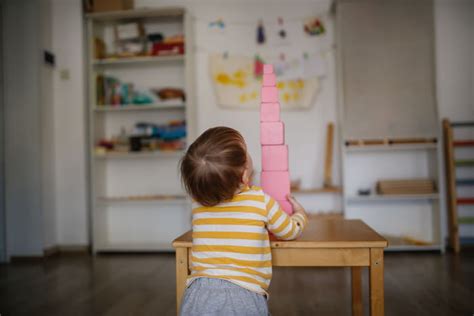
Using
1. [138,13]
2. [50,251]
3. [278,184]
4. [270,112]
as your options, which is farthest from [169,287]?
[138,13]

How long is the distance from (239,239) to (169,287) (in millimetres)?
1524

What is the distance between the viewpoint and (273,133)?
4.79ft

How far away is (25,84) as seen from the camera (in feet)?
11.3

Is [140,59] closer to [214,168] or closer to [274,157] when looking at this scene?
[274,157]

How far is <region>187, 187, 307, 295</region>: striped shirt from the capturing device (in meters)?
1.14

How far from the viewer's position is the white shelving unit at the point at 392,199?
3.57 meters

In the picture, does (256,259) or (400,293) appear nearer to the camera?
(256,259)

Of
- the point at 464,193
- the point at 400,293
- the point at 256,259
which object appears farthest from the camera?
the point at 464,193

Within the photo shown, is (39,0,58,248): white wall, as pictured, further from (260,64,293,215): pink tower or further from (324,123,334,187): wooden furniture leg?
(260,64,293,215): pink tower

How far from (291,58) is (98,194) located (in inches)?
85.7

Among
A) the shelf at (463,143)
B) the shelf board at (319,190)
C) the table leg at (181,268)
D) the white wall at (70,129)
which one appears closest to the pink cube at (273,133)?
the table leg at (181,268)

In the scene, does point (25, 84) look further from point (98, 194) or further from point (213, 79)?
point (213, 79)

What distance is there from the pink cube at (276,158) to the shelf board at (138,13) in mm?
2490

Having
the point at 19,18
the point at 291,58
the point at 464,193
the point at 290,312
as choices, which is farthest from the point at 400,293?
the point at 19,18
